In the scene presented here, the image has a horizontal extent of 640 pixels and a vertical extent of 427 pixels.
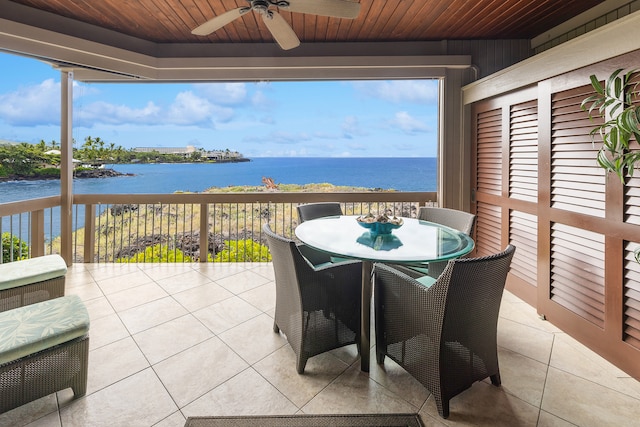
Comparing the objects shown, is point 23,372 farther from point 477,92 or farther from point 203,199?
point 477,92

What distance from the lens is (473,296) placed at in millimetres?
1545

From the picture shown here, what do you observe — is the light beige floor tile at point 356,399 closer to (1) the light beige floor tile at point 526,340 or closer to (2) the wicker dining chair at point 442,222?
(2) the wicker dining chair at point 442,222

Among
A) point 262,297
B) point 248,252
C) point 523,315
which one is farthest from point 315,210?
point 523,315

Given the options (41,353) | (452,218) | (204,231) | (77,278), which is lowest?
(77,278)

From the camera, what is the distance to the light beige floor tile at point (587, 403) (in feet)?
5.08

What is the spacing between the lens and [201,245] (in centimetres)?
399

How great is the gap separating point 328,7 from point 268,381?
2.39 metres

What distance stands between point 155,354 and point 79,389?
456 mm

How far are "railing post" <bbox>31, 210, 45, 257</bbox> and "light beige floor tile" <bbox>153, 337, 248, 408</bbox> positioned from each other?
276cm

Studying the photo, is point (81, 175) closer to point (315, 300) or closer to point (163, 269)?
point (163, 269)

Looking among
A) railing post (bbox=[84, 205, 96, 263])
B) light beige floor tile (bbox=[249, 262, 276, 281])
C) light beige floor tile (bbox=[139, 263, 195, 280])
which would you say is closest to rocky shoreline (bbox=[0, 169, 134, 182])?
railing post (bbox=[84, 205, 96, 263])

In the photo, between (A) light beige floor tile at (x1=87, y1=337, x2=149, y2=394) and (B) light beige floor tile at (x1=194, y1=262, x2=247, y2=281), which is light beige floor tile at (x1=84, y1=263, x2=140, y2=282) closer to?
(B) light beige floor tile at (x1=194, y1=262, x2=247, y2=281)

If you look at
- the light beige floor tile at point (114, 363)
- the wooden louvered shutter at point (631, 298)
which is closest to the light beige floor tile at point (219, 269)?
the light beige floor tile at point (114, 363)

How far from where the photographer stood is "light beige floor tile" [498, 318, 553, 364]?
2.12m
